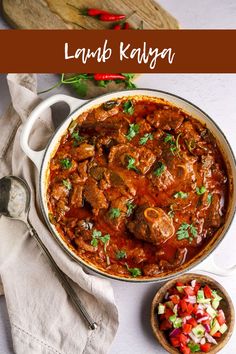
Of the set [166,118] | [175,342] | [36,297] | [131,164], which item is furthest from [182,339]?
[166,118]

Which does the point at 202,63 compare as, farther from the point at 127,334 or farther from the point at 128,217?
the point at 127,334

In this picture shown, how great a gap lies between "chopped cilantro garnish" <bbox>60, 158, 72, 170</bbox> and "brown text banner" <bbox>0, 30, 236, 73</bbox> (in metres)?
0.91

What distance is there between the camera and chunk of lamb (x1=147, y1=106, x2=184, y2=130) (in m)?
5.93

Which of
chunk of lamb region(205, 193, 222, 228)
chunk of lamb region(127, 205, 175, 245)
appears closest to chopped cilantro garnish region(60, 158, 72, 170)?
chunk of lamb region(127, 205, 175, 245)

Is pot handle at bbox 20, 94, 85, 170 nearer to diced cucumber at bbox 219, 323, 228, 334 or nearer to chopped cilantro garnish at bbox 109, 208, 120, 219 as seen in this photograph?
chopped cilantro garnish at bbox 109, 208, 120, 219

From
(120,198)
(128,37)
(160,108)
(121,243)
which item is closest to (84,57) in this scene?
(128,37)

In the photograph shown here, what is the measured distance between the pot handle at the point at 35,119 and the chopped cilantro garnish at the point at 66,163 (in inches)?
10.0

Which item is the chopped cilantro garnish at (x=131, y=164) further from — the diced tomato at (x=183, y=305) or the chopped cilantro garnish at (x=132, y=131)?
the diced tomato at (x=183, y=305)

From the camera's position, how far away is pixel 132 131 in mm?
5930

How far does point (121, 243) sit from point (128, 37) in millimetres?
2034

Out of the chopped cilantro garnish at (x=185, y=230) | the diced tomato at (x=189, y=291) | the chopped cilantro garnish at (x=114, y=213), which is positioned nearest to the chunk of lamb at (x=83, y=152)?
the chopped cilantro garnish at (x=114, y=213)

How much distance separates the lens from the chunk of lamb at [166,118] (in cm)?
593

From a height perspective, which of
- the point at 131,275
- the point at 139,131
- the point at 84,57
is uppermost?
the point at 84,57

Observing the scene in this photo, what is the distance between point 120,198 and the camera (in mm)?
5836
